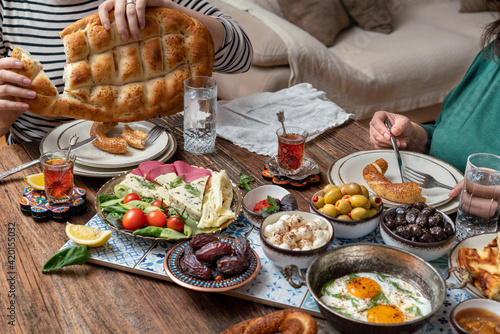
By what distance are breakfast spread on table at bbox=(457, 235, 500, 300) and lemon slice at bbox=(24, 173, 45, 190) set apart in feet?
3.76

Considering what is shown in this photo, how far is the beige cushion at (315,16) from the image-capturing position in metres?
3.84

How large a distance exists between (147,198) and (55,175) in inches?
10.1

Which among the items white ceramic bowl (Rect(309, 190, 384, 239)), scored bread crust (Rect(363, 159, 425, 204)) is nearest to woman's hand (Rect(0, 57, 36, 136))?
white ceramic bowl (Rect(309, 190, 384, 239))

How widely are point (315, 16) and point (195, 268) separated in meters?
3.12

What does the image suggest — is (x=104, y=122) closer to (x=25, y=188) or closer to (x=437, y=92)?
(x=25, y=188)

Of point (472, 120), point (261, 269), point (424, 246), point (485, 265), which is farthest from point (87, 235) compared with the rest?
point (472, 120)

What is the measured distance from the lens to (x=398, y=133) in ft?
5.78

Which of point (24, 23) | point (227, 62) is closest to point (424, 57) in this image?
point (227, 62)

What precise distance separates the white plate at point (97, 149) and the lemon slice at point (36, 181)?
14cm

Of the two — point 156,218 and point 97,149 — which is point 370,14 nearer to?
point 97,149

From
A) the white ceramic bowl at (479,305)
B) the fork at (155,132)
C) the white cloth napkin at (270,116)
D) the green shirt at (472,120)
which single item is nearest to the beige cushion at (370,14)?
the white cloth napkin at (270,116)

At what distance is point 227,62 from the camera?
2.07m

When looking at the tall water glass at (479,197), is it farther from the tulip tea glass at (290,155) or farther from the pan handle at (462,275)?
the tulip tea glass at (290,155)

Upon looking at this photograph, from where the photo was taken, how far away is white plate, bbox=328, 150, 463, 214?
147 cm
